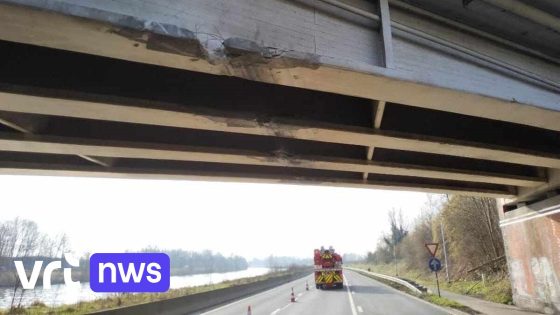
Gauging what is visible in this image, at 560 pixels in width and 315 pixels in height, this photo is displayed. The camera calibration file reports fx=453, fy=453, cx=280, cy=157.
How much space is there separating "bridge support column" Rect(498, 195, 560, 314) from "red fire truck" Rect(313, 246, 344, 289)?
18.6m

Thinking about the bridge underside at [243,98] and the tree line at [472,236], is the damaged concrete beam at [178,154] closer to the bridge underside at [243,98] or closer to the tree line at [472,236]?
the bridge underside at [243,98]

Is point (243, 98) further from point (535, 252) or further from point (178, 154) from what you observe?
point (535, 252)

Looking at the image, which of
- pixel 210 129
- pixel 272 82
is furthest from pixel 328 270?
pixel 272 82

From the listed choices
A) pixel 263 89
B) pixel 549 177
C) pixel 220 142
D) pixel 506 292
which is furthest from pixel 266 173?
pixel 506 292

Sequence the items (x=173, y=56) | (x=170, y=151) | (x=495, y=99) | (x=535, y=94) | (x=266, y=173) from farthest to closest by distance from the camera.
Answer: (x=266, y=173) → (x=170, y=151) → (x=535, y=94) → (x=495, y=99) → (x=173, y=56)

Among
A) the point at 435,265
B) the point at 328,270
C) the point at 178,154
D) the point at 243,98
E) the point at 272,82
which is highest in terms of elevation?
the point at 243,98

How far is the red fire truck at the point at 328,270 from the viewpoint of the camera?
34.7 m

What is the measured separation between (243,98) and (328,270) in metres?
29.7

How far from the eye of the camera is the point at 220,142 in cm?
956

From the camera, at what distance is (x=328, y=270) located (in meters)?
35.3

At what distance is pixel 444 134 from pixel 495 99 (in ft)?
7.14

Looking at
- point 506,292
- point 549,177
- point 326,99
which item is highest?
point 326,99

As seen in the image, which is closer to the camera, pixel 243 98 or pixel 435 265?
pixel 243 98

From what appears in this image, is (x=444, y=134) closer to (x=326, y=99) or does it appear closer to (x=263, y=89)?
(x=326, y=99)
